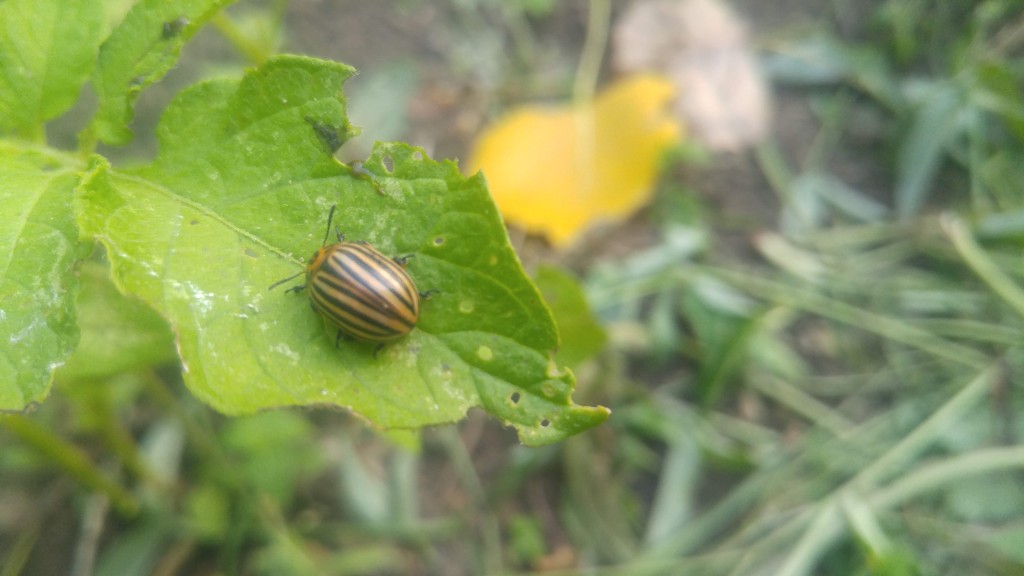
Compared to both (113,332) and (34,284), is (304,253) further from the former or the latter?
(113,332)

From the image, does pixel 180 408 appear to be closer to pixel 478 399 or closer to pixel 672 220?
pixel 478 399

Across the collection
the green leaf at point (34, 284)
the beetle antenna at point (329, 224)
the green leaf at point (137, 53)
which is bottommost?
the green leaf at point (34, 284)

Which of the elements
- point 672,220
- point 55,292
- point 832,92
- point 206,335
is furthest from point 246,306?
point 832,92

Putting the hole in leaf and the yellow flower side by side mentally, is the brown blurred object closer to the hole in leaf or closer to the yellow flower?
the yellow flower

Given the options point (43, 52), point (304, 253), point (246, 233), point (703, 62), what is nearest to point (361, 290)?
point (304, 253)

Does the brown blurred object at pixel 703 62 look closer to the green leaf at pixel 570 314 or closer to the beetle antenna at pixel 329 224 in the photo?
the green leaf at pixel 570 314

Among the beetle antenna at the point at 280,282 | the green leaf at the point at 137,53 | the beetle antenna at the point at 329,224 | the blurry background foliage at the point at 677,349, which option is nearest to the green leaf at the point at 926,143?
the blurry background foliage at the point at 677,349
